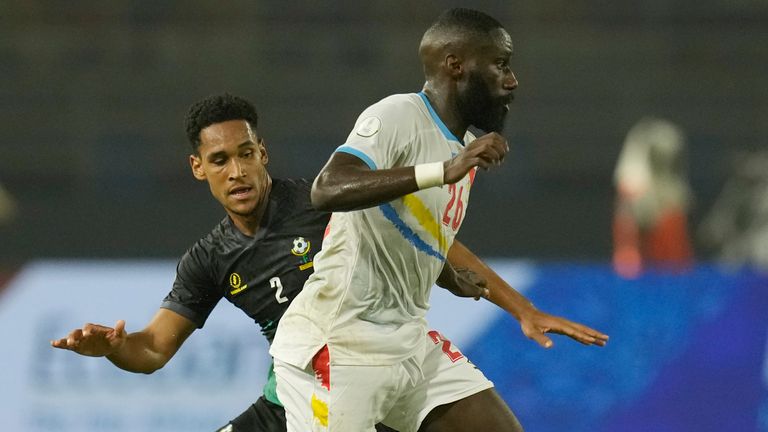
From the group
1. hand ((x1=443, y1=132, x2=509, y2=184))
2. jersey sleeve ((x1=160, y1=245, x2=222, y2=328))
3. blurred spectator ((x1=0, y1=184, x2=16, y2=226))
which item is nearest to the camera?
hand ((x1=443, y1=132, x2=509, y2=184))

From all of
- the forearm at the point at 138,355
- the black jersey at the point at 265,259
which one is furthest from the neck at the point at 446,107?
the forearm at the point at 138,355

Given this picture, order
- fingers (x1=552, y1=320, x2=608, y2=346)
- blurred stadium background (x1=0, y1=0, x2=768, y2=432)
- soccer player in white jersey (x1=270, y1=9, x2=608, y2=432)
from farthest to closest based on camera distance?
blurred stadium background (x1=0, y1=0, x2=768, y2=432) < fingers (x1=552, y1=320, x2=608, y2=346) < soccer player in white jersey (x1=270, y1=9, x2=608, y2=432)

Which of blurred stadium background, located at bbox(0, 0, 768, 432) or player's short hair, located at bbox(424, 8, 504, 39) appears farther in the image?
blurred stadium background, located at bbox(0, 0, 768, 432)

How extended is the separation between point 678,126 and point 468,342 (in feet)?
24.9

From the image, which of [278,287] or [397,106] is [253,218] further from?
[397,106]

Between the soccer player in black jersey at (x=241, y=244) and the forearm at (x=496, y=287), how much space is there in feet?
0.52

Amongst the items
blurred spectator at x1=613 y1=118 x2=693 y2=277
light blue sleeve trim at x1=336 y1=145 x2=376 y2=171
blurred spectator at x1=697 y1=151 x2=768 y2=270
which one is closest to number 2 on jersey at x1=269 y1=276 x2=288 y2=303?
light blue sleeve trim at x1=336 y1=145 x2=376 y2=171

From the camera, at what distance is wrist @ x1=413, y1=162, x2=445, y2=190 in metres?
3.71

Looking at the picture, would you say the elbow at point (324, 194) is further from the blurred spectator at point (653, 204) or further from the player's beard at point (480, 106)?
the blurred spectator at point (653, 204)

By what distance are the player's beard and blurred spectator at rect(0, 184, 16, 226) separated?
898cm

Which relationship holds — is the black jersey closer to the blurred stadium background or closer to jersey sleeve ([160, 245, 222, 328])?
jersey sleeve ([160, 245, 222, 328])

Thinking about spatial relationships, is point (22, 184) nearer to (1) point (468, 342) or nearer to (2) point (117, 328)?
(1) point (468, 342)

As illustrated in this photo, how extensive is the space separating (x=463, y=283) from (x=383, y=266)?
557mm

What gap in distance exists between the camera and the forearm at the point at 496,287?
4.95m
